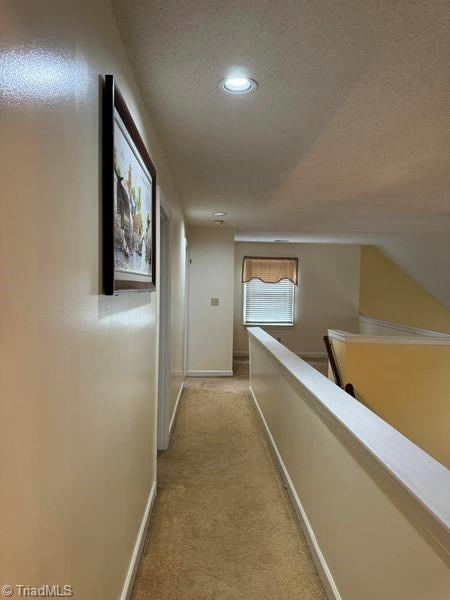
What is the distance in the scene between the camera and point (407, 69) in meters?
1.45

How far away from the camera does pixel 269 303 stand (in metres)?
7.36

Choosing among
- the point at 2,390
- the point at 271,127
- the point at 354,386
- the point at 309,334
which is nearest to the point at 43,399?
the point at 2,390

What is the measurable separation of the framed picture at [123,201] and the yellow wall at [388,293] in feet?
Result: 21.2

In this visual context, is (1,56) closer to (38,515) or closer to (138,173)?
(38,515)

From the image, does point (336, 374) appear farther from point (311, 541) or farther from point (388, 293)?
point (388, 293)

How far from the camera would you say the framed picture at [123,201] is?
1.09 m

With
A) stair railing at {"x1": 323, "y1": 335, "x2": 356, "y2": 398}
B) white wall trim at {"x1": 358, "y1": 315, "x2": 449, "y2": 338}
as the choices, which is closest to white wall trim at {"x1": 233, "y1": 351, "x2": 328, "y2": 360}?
white wall trim at {"x1": 358, "y1": 315, "x2": 449, "y2": 338}

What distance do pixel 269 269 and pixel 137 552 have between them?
5895 mm

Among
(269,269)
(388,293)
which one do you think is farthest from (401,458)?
(388,293)

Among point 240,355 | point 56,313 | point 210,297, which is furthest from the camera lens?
point 240,355

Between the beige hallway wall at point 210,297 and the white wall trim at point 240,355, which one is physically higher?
the beige hallway wall at point 210,297

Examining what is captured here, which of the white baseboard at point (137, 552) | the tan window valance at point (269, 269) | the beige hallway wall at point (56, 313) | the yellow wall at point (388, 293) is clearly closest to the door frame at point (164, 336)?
the white baseboard at point (137, 552)

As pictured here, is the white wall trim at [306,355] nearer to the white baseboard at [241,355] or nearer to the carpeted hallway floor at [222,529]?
the white baseboard at [241,355]

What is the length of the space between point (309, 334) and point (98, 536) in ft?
21.5
